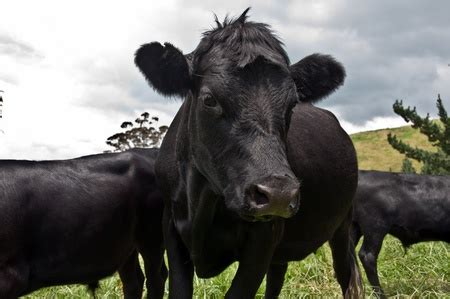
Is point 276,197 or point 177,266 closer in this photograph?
point 276,197

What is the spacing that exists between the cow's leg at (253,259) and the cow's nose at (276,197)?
2.65 feet

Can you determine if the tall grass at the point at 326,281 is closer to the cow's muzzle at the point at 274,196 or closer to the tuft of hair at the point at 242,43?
the tuft of hair at the point at 242,43

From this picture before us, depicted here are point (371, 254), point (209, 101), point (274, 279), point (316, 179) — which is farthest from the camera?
point (371, 254)

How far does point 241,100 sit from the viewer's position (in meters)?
3.29

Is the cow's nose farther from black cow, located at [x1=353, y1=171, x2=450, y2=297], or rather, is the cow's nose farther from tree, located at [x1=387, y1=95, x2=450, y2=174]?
tree, located at [x1=387, y1=95, x2=450, y2=174]

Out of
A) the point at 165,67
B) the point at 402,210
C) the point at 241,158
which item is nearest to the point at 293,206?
the point at 241,158

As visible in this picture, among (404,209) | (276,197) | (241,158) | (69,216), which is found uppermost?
(404,209)

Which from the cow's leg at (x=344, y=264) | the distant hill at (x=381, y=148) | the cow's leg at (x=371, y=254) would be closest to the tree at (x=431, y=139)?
the cow's leg at (x=371, y=254)

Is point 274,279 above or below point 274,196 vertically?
below

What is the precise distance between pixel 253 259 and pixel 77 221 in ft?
7.39

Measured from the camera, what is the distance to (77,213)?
5566mm

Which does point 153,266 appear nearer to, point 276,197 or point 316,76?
point 316,76

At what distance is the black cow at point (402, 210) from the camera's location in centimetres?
1066

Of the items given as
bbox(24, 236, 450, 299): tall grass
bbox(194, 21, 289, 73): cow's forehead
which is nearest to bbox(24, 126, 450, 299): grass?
bbox(24, 236, 450, 299): tall grass
